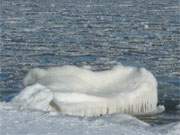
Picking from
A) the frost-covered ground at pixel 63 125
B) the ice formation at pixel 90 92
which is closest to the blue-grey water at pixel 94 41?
the ice formation at pixel 90 92

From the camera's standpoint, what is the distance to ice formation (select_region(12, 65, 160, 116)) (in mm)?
14367

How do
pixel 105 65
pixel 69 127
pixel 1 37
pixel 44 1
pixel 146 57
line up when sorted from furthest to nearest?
pixel 44 1, pixel 1 37, pixel 146 57, pixel 105 65, pixel 69 127

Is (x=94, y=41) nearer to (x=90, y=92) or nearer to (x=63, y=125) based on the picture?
(x=90, y=92)

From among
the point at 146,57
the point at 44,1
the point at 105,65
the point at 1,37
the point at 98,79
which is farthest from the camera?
the point at 44,1

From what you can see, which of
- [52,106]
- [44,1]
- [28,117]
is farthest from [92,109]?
[44,1]

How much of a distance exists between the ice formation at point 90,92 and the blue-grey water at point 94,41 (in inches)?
23.1

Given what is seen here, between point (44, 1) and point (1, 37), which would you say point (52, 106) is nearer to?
point (1, 37)

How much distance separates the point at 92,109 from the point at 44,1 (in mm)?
34818

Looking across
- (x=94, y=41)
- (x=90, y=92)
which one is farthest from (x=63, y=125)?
(x=94, y=41)

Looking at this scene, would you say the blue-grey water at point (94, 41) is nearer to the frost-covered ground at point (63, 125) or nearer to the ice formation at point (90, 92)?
the ice formation at point (90, 92)

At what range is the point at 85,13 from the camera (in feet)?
129

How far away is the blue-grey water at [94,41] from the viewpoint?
21.0 meters

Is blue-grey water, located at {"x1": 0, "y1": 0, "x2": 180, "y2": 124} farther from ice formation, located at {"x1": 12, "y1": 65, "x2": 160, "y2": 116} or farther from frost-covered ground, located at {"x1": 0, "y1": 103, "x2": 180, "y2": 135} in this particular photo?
frost-covered ground, located at {"x1": 0, "y1": 103, "x2": 180, "y2": 135}

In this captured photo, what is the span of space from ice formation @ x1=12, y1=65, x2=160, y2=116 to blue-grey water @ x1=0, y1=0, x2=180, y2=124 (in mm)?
587
